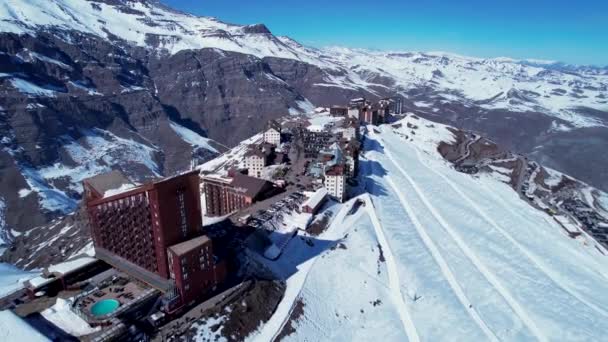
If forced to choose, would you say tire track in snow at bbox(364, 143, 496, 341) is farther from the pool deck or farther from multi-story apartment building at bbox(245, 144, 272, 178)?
the pool deck

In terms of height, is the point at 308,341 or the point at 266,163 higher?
the point at 266,163

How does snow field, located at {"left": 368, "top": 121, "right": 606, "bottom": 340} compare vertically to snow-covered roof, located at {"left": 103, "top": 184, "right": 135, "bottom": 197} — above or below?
below

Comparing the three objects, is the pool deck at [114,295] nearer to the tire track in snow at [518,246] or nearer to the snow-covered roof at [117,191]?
the snow-covered roof at [117,191]

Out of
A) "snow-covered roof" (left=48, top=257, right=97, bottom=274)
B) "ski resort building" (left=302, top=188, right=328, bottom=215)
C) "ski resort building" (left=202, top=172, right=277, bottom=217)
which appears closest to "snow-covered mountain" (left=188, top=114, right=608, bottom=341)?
"ski resort building" (left=302, top=188, right=328, bottom=215)

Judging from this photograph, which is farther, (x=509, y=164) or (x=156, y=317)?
(x=509, y=164)

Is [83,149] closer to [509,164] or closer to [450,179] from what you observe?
[450,179]

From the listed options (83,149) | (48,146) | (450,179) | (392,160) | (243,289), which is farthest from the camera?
(83,149)

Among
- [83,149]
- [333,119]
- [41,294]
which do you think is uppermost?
[333,119]

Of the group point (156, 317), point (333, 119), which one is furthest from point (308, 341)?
point (333, 119)

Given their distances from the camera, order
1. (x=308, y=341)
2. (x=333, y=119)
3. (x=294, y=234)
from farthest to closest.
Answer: (x=333, y=119)
(x=294, y=234)
(x=308, y=341)
